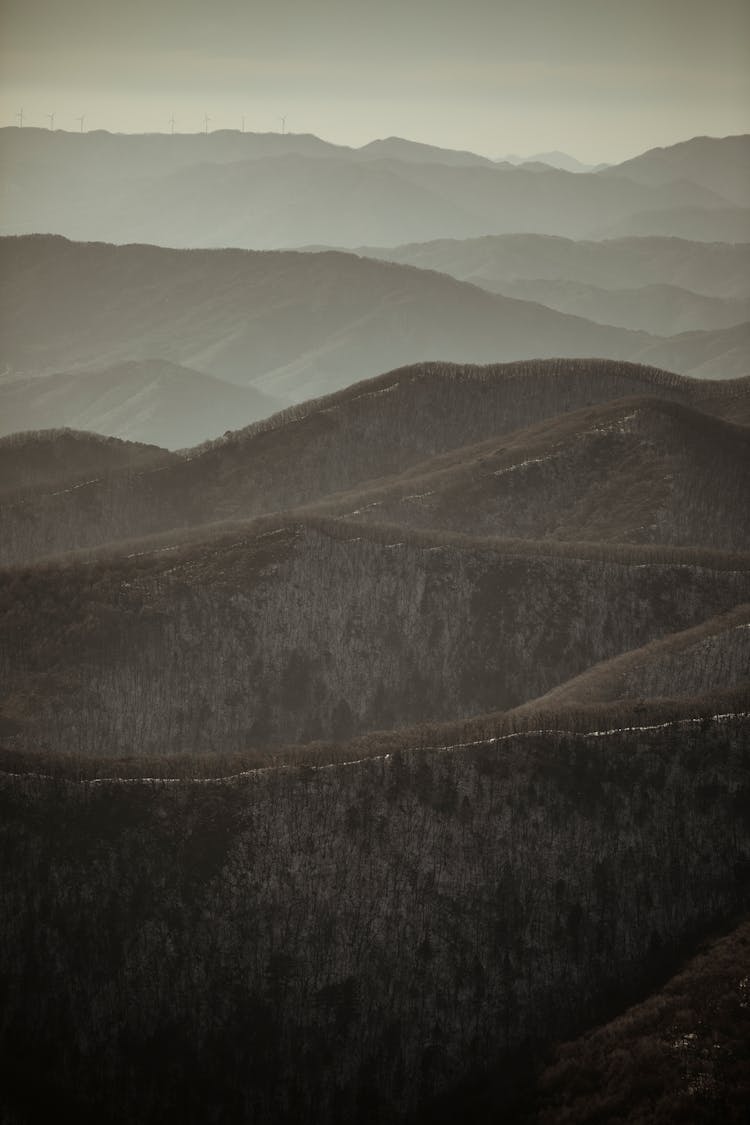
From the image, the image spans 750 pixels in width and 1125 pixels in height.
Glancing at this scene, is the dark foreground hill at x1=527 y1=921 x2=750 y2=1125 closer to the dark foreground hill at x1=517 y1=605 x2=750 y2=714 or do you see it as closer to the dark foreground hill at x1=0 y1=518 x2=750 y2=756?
the dark foreground hill at x1=517 y1=605 x2=750 y2=714

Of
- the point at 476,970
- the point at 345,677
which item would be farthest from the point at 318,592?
the point at 476,970

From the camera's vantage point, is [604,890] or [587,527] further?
[587,527]

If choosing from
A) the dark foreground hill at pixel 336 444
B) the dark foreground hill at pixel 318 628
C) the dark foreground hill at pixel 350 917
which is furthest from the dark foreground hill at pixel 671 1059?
the dark foreground hill at pixel 336 444

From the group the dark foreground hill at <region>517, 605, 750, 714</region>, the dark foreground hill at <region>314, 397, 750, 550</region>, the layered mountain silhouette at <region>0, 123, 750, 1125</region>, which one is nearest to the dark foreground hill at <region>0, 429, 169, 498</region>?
the dark foreground hill at <region>314, 397, 750, 550</region>

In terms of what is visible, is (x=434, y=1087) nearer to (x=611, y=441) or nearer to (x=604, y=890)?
(x=604, y=890)

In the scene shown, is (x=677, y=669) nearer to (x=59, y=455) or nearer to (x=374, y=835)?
(x=374, y=835)

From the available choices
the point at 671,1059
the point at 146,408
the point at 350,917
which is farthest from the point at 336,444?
the point at 146,408
